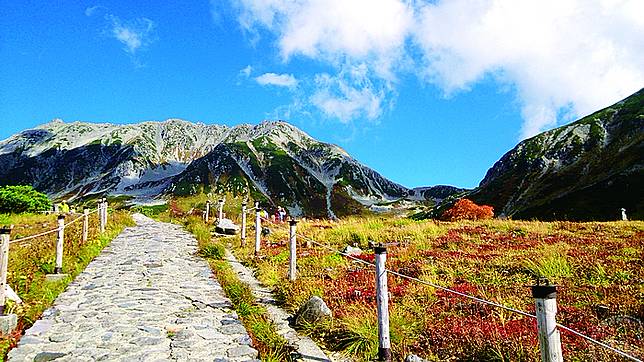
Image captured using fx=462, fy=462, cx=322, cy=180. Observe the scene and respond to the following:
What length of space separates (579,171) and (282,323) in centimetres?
12438

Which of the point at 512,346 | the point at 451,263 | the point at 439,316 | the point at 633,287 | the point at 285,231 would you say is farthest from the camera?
the point at 285,231

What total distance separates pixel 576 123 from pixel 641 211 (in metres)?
Result: 86.3

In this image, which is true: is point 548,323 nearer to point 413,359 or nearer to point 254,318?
point 413,359

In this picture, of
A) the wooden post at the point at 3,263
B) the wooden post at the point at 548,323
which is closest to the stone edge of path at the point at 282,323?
the wooden post at the point at 548,323

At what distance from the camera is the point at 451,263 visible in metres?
12.9

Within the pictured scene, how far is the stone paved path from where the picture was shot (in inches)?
257

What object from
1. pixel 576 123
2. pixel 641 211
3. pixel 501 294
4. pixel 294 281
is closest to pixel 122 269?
pixel 294 281

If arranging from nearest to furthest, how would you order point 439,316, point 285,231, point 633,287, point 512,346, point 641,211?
point 512,346 < point 439,316 < point 633,287 < point 285,231 < point 641,211

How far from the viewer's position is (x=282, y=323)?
327 inches

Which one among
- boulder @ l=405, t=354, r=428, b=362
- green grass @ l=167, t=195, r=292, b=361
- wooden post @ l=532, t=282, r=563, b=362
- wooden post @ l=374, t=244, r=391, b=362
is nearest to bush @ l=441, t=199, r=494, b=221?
green grass @ l=167, t=195, r=292, b=361

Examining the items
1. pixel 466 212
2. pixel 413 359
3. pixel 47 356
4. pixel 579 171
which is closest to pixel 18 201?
pixel 466 212

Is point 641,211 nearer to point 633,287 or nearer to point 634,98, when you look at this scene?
point 633,287

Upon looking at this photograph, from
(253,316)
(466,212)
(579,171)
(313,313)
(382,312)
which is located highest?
(579,171)

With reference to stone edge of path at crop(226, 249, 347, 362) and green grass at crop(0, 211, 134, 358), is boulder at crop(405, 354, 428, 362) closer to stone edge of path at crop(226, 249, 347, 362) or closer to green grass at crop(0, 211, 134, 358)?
stone edge of path at crop(226, 249, 347, 362)
